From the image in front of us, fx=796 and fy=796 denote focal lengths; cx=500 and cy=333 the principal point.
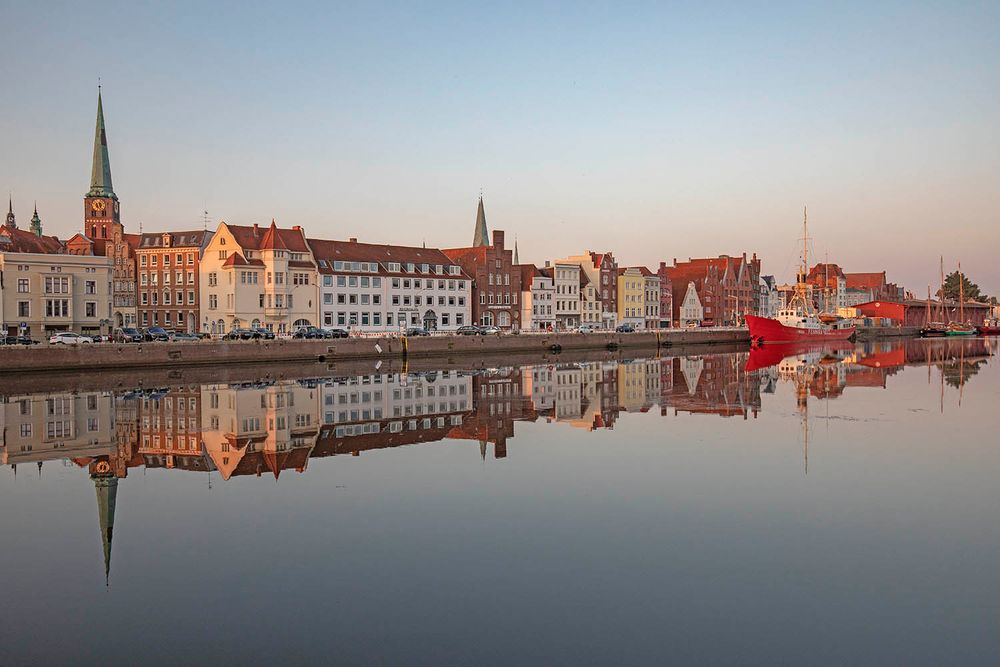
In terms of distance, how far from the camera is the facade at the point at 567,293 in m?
100

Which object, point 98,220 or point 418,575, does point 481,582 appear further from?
point 98,220

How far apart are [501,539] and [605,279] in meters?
96.4

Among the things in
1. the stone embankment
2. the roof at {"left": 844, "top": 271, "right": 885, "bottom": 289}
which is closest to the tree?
the roof at {"left": 844, "top": 271, "right": 885, "bottom": 289}

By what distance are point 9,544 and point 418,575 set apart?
7.45 meters

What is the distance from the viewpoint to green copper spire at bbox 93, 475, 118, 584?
42.7ft

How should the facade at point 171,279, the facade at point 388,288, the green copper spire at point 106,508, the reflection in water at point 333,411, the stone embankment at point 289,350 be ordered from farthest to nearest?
the facade at point 388,288 → the facade at point 171,279 → the stone embankment at point 289,350 → the reflection in water at point 333,411 → the green copper spire at point 106,508

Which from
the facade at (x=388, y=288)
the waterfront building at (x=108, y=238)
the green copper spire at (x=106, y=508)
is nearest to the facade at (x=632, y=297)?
the facade at (x=388, y=288)

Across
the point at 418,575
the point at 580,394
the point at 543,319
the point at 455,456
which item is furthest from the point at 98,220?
the point at 418,575

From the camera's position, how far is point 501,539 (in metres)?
13.5

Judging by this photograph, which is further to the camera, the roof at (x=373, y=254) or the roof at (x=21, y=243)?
the roof at (x=373, y=254)

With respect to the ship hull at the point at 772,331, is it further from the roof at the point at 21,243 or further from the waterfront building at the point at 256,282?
the roof at the point at 21,243

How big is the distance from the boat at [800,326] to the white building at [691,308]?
1430 cm

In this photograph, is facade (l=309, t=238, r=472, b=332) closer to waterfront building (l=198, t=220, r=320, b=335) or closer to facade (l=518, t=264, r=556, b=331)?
waterfront building (l=198, t=220, r=320, b=335)

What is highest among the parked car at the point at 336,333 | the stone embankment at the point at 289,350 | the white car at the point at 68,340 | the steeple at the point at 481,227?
the steeple at the point at 481,227
